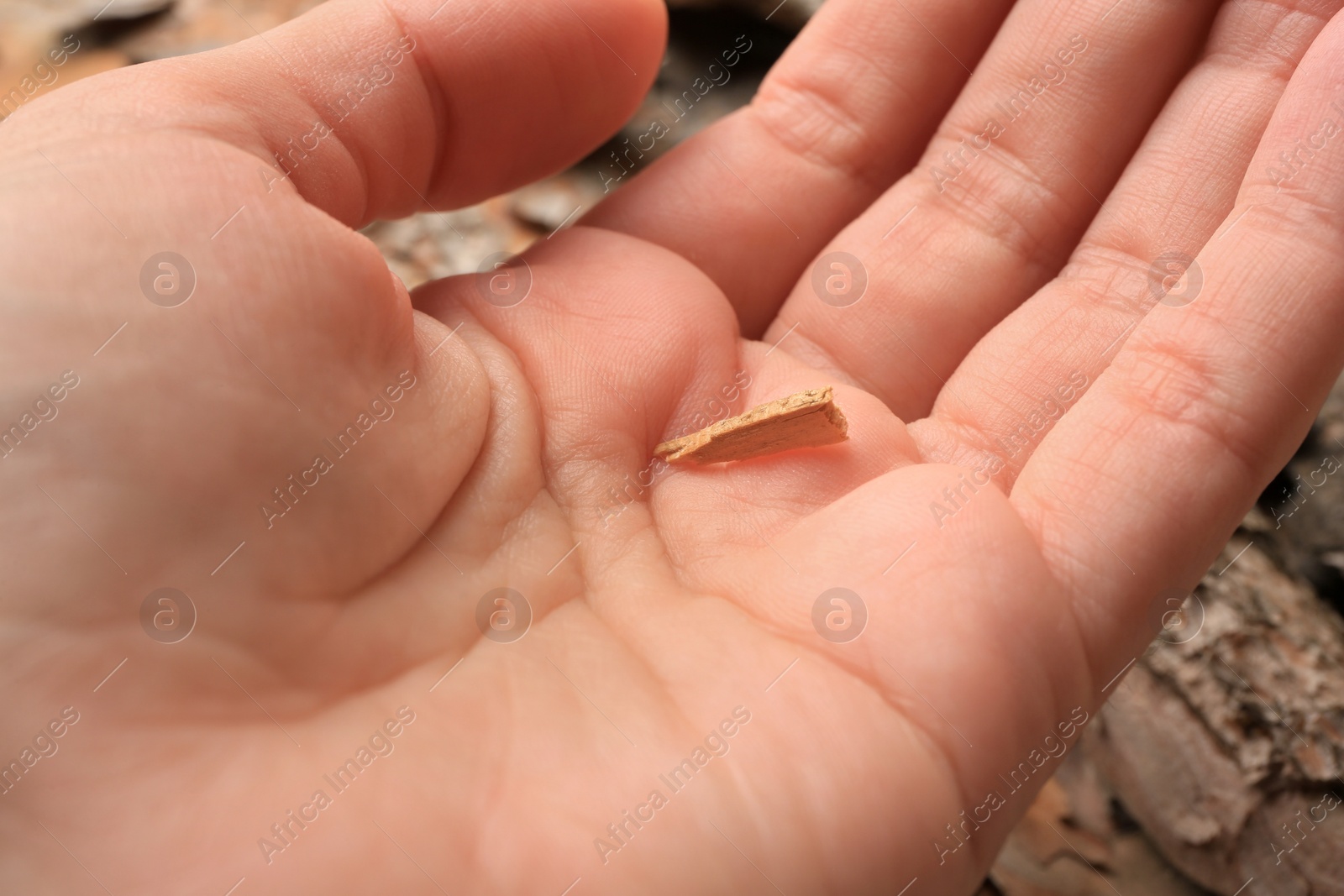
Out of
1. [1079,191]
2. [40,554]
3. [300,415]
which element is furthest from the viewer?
[1079,191]

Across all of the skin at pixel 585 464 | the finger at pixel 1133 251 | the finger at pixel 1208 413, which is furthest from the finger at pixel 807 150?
the finger at pixel 1208 413

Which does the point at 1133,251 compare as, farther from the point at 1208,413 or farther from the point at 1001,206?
the point at 1208,413

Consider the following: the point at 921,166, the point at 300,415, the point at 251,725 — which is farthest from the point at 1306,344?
the point at 251,725

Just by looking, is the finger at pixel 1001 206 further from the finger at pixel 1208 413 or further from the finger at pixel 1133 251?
the finger at pixel 1208 413

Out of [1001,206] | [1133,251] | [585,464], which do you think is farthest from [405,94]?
[1133,251]

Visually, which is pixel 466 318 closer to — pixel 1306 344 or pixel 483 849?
pixel 483 849
